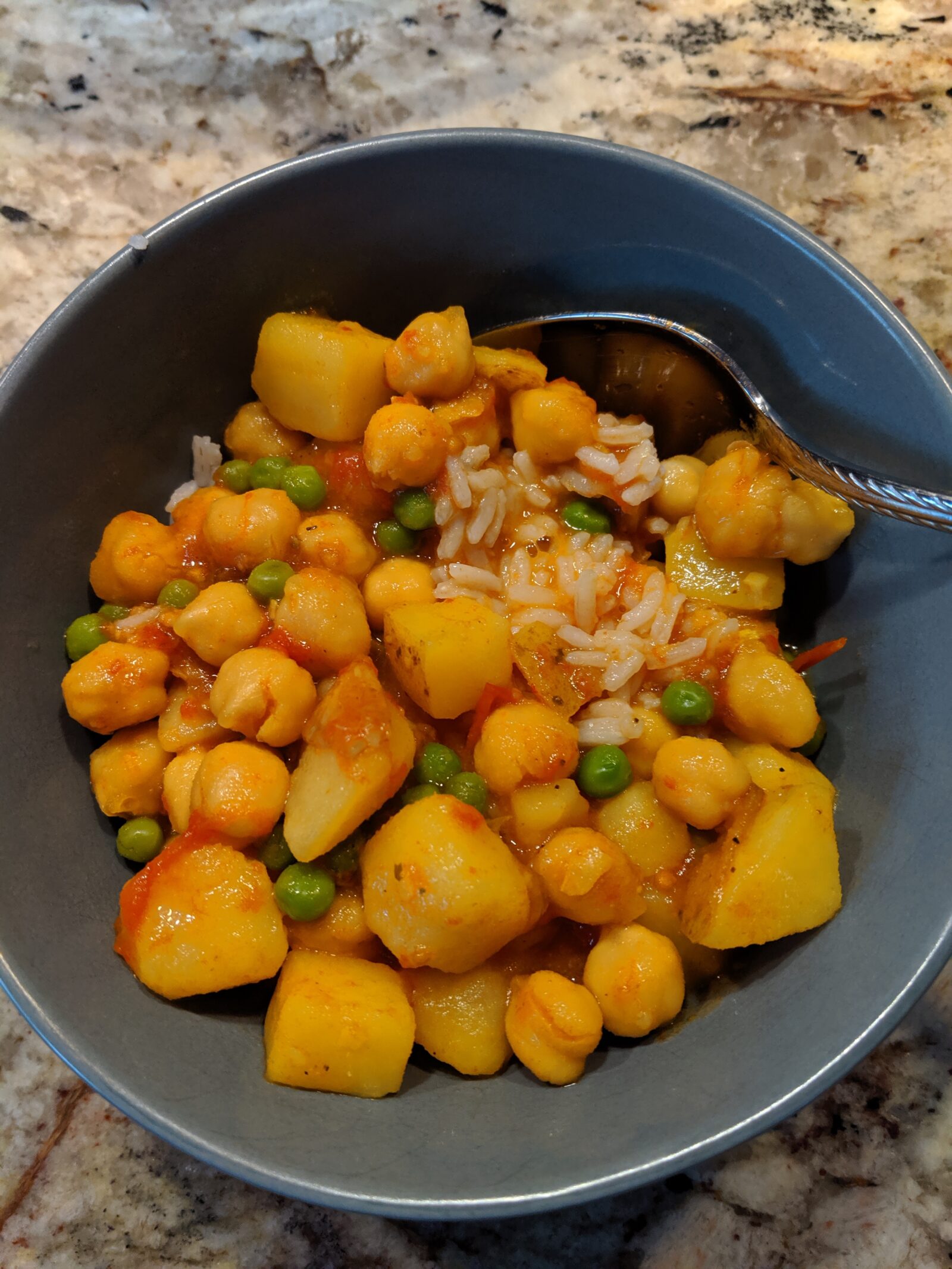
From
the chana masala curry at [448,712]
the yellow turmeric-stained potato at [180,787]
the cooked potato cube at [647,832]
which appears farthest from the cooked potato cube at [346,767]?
the cooked potato cube at [647,832]

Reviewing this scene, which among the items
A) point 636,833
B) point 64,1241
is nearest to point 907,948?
point 636,833

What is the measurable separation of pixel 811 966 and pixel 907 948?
0.60 ft

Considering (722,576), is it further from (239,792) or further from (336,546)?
(239,792)

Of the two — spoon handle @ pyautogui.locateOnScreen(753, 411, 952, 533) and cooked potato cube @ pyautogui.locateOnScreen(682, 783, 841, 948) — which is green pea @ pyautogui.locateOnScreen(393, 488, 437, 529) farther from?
cooked potato cube @ pyautogui.locateOnScreen(682, 783, 841, 948)

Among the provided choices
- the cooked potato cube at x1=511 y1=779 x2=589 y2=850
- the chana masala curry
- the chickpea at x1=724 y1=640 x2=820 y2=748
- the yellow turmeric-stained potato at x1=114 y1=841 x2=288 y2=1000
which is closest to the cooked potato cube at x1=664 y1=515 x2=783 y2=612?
the chana masala curry

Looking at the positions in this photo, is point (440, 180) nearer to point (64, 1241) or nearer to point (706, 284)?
point (706, 284)

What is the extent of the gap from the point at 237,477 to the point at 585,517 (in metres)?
0.82

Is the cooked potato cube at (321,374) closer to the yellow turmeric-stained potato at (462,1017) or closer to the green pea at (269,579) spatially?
the green pea at (269,579)

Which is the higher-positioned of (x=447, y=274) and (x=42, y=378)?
(x=447, y=274)

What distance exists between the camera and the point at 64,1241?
5.82 ft

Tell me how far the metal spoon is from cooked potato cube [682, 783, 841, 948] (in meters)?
0.66

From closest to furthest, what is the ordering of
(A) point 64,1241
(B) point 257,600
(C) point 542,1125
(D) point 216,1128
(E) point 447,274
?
(D) point 216,1128, (C) point 542,1125, (A) point 64,1241, (B) point 257,600, (E) point 447,274

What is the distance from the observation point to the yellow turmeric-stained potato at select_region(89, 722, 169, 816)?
1.83 meters

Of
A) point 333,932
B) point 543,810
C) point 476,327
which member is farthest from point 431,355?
point 333,932
